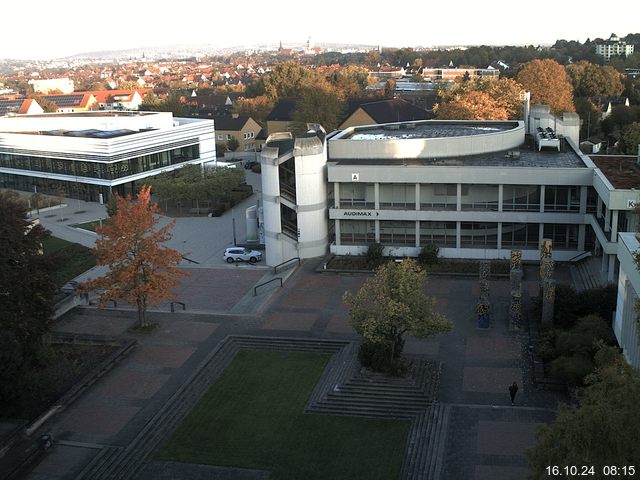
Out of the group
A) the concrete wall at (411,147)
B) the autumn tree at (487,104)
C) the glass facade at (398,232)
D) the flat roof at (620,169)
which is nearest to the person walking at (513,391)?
the flat roof at (620,169)

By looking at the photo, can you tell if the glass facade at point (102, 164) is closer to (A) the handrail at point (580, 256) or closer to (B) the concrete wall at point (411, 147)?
(B) the concrete wall at point (411, 147)

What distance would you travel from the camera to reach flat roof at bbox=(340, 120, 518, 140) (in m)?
49.6

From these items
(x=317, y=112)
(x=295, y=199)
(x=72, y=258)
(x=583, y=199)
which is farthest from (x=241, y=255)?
(x=317, y=112)

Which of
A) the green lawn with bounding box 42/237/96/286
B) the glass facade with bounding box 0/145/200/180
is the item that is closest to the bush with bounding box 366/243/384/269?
the green lawn with bounding box 42/237/96/286

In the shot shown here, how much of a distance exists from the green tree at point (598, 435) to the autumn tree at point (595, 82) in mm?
102607

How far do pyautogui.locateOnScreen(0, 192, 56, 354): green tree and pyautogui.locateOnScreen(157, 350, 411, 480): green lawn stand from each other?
7.21 metres

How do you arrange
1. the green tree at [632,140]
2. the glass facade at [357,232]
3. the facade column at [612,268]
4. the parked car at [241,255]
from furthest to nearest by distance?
the green tree at [632,140] → the parked car at [241,255] → the glass facade at [357,232] → the facade column at [612,268]

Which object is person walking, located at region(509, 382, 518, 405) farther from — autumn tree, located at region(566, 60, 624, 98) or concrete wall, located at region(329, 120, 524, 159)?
autumn tree, located at region(566, 60, 624, 98)

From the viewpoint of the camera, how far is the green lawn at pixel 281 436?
22.1 metres

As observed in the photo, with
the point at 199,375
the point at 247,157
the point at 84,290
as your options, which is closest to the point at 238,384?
the point at 199,375

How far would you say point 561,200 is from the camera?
1588 inches

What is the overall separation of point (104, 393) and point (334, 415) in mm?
8838

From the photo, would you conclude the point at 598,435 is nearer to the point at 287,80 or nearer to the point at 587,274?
the point at 587,274

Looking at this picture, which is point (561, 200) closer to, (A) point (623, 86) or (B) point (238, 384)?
(B) point (238, 384)
